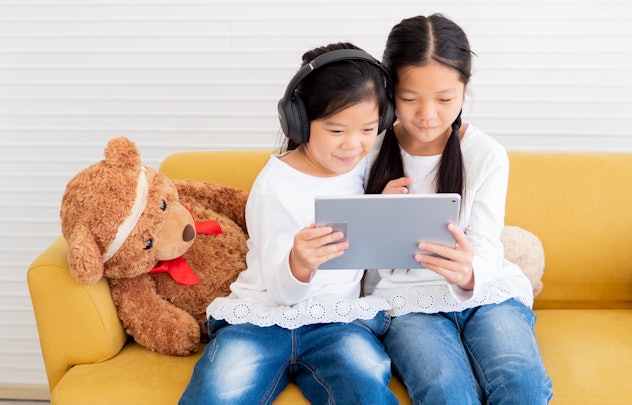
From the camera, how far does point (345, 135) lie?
153 centimetres

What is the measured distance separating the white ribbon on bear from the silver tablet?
0.45 metres

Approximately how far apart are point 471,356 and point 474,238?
251mm

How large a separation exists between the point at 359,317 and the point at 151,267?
0.47 metres

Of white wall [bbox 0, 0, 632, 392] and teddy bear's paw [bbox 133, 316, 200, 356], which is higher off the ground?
white wall [bbox 0, 0, 632, 392]

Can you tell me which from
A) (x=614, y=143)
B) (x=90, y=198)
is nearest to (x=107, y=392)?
(x=90, y=198)

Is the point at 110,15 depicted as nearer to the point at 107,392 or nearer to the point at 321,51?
the point at 321,51

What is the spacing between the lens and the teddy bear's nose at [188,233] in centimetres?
169

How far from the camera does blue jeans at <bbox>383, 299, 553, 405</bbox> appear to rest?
4.68 feet

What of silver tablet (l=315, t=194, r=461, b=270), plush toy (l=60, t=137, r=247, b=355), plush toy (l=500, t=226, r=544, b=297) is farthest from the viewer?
plush toy (l=500, t=226, r=544, b=297)

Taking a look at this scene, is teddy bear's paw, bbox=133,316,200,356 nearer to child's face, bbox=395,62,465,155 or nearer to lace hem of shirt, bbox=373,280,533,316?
lace hem of shirt, bbox=373,280,533,316

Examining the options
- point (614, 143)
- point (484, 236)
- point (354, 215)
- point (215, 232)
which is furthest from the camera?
point (614, 143)

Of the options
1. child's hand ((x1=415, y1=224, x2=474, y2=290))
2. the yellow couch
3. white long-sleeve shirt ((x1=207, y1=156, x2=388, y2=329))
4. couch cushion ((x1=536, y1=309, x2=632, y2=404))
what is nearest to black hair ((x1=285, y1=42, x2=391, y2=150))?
white long-sleeve shirt ((x1=207, y1=156, x2=388, y2=329))

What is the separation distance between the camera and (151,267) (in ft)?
5.50

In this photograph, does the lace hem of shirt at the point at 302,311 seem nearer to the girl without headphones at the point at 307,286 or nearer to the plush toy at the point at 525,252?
the girl without headphones at the point at 307,286
